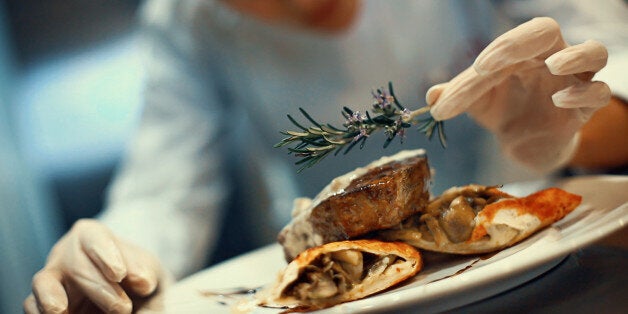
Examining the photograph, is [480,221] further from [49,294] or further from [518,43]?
[49,294]

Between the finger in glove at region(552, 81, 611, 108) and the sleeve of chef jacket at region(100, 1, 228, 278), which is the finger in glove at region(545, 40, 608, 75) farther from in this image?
the sleeve of chef jacket at region(100, 1, 228, 278)

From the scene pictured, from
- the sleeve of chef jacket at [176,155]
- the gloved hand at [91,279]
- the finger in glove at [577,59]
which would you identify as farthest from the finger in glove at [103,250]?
the sleeve of chef jacket at [176,155]

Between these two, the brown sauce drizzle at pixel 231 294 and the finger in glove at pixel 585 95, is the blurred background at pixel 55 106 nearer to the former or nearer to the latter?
the brown sauce drizzle at pixel 231 294

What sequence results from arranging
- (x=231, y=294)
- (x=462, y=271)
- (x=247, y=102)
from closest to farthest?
(x=462, y=271), (x=231, y=294), (x=247, y=102)

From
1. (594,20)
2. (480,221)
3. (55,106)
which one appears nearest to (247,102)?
(55,106)

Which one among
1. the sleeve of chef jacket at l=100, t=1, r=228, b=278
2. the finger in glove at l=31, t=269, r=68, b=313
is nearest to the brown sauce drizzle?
the finger in glove at l=31, t=269, r=68, b=313

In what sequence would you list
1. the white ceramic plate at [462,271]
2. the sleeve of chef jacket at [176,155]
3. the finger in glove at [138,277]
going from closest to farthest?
the white ceramic plate at [462,271]
the finger in glove at [138,277]
the sleeve of chef jacket at [176,155]
